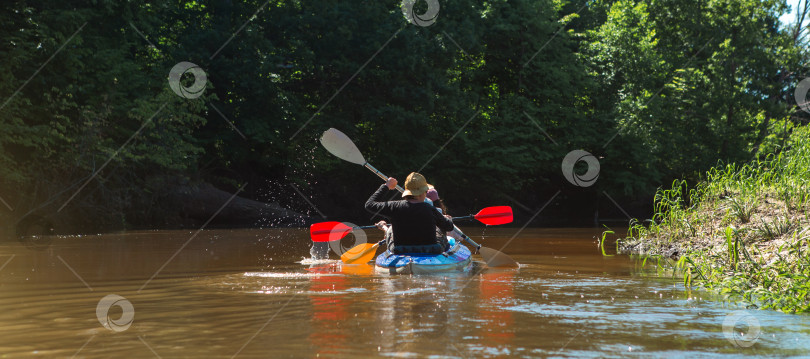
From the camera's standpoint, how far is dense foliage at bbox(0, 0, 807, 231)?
58.7 ft

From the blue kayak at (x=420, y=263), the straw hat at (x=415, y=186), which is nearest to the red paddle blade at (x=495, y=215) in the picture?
the blue kayak at (x=420, y=263)

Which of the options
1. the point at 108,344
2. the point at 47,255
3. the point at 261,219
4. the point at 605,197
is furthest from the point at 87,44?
the point at 605,197

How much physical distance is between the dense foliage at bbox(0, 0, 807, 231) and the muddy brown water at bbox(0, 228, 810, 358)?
8.51 metres

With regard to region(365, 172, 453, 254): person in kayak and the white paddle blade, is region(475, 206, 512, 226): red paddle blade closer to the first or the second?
region(365, 172, 453, 254): person in kayak

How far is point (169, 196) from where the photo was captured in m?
21.2

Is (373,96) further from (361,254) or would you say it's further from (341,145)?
(361,254)

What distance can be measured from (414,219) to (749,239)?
12.0 feet

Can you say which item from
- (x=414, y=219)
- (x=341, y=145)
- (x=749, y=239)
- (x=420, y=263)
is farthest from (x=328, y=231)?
(x=749, y=239)

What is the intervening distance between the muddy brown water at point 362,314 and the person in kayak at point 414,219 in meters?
0.54

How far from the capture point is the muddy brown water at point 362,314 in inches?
185

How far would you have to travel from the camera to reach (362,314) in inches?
233

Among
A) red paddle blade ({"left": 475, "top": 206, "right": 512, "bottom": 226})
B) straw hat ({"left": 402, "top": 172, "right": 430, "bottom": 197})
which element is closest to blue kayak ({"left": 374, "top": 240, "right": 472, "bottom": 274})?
straw hat ({"left": 402, "top": 172, "right": 430, "bottom": 197})

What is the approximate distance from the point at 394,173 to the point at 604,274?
61.0 ft

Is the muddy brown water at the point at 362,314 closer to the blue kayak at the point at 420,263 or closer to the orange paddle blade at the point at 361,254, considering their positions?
the blue kayak at the point at 420,263
